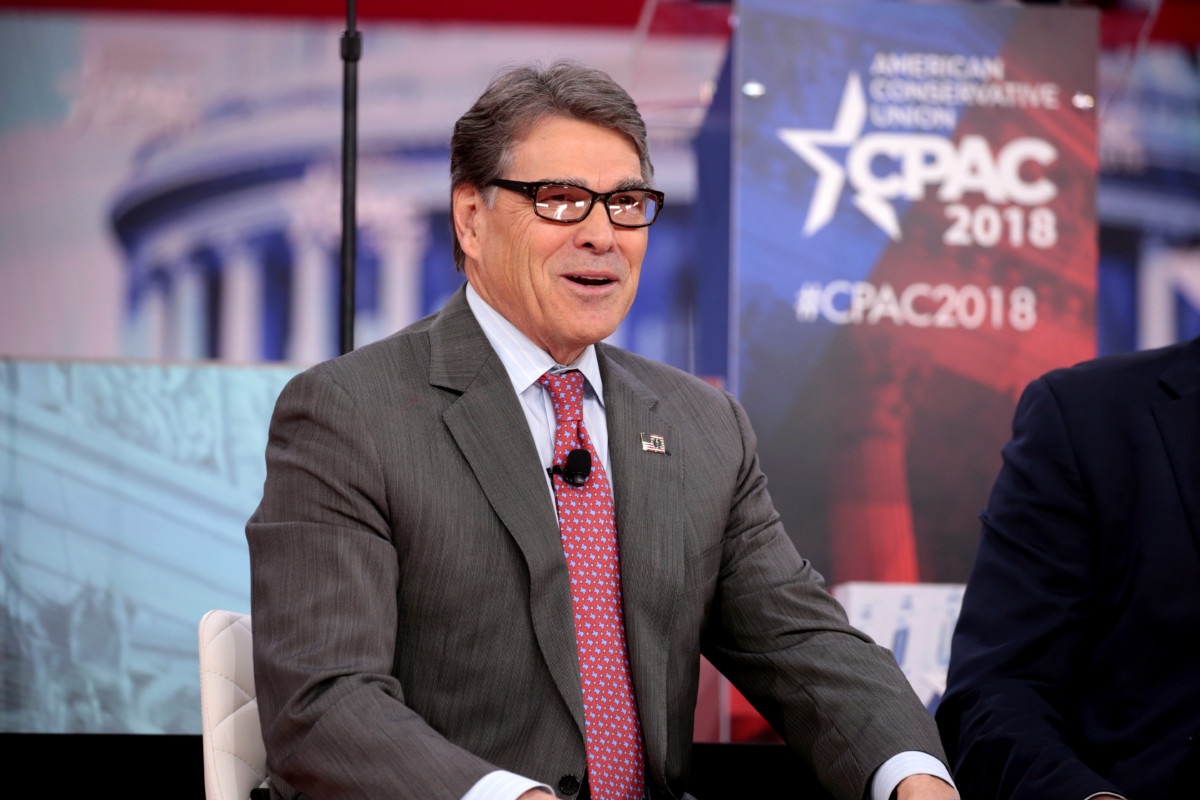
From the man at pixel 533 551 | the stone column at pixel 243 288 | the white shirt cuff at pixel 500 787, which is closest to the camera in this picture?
the white shirt cuff at pixel 500 787

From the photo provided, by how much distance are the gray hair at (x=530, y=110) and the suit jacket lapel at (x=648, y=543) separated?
0.36 metres

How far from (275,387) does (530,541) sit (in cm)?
132

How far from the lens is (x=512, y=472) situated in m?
1.58

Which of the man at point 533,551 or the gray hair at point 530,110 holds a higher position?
the gray hair at point 530,110

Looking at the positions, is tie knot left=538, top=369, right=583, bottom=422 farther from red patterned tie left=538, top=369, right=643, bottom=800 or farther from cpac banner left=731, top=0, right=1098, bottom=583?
cpac banner left=731, top=0, right=1098, bottom=583

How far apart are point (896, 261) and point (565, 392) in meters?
1.45

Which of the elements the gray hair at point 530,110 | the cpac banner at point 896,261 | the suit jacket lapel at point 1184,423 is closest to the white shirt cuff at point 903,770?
the suit jacket lapel at point 1184,423

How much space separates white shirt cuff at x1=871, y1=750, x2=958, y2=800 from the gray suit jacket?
0.02 m

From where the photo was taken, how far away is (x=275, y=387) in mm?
2678

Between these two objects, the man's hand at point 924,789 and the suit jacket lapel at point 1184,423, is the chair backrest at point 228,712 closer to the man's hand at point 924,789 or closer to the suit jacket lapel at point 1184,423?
the man's hand at point 924,789

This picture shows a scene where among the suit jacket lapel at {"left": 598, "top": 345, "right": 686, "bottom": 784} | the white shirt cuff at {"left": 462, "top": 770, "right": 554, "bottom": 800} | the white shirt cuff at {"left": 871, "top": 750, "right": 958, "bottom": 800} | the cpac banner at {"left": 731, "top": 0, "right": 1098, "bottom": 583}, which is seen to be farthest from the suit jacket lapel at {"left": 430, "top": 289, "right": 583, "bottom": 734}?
the cpac banner at {"left": 731, "top": 0, "right": 1098, "bottom": 583}

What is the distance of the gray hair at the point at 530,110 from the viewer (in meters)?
1.66

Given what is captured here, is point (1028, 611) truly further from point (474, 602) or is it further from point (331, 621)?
point (331, 621)

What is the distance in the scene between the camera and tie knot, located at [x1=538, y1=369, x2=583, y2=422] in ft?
5.57
